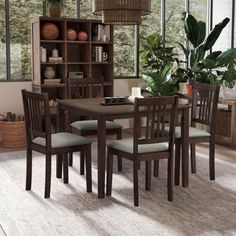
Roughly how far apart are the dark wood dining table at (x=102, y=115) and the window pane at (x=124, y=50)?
2.71 meters

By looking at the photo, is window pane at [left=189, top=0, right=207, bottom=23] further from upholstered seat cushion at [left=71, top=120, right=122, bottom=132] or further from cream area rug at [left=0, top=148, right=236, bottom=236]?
cream area rug at [left=0, top=148, right=236, bottom=236]

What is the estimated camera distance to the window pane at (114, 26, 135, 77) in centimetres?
710

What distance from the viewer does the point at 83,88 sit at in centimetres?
521

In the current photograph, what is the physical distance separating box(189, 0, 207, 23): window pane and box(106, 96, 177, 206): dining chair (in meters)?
4.55

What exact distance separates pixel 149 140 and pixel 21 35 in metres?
3.46

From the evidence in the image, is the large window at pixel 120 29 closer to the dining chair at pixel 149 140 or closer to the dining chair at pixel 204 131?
the dining chair at pixel 204 131

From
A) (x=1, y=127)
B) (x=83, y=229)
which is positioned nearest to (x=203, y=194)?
(x=83, y=229)

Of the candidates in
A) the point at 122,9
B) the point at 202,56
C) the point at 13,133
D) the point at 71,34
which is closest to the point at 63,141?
the point at 122,9

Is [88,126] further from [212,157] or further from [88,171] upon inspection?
[212,157]

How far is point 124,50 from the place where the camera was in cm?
718

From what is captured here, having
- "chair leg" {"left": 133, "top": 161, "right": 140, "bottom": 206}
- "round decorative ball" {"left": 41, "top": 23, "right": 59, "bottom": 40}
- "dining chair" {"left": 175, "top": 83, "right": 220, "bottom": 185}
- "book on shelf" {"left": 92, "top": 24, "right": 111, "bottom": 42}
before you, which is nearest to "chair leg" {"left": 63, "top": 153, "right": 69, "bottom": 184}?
"chair leg" {"left": 133, "top": 161, "right": 140, "bottom": 206}

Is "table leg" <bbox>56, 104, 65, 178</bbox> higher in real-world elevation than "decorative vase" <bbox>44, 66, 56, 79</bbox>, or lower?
lower

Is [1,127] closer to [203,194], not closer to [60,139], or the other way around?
[60,139]

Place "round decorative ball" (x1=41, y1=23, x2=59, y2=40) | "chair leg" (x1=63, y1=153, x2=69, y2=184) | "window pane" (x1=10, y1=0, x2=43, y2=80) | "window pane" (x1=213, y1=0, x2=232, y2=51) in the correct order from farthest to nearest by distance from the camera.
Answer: "window pane" (x1=213, y1=0, x2=232, y2=51), "window pane" (x1=10, y1=0, x2=43, y2=80), "round decorative ball" (x1=41, y1=23, x2=59, y2=40), "chair leg" (x1=63, y1=153, x2=69, y2=184)
